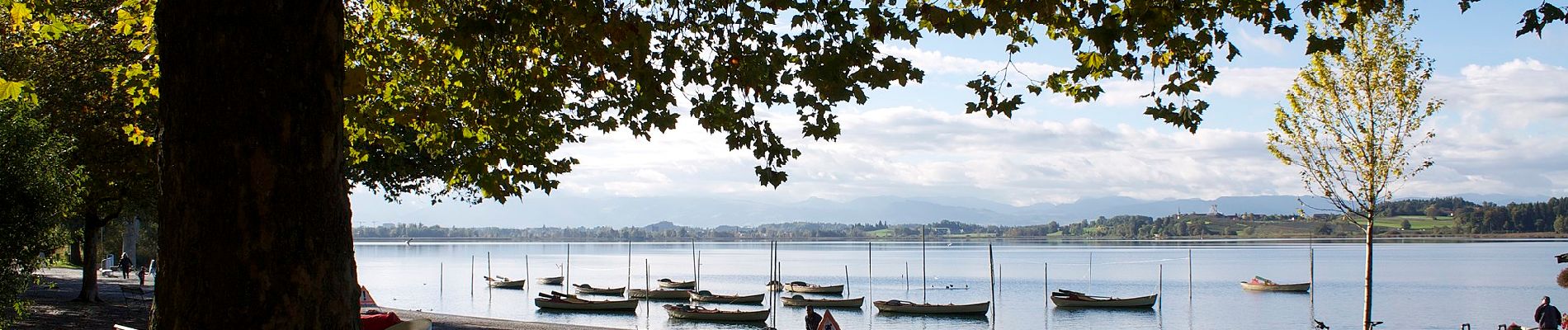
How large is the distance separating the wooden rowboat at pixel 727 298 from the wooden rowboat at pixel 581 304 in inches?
262

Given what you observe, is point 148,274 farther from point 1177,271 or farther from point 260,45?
point 1177,271

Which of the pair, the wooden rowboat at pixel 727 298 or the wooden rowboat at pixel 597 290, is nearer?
the wooden rowboat at pixel 727 298

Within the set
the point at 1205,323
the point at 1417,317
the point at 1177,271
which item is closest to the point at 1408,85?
the point at 1205,323

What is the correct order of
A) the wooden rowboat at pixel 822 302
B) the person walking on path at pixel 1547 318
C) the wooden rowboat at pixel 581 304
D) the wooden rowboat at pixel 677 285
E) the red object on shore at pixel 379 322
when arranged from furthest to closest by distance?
the wooden rowboat at pixel 677 285 → the wooden rowboat at pixel 822 302 → the wooden rowboat at pixel 581 304 → the person walking on path at pixel 1547 318 → the red object on shore at pixel 379 322

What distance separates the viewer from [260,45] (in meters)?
4.18

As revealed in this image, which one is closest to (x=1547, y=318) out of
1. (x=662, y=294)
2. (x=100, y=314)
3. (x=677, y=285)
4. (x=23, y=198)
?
(x=23, y=198)

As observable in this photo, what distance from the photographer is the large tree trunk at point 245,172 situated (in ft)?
13.4

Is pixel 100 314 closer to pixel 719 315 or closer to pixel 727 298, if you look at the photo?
pixel 719 315

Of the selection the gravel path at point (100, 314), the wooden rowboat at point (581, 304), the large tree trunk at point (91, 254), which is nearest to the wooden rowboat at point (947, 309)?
the wooden rowboat at point (581, 304)

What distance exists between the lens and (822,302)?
5881cm

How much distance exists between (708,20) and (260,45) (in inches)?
178

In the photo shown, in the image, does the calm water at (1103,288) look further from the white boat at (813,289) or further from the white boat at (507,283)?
the white boat at (813,289)

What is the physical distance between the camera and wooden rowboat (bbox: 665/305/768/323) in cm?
5072

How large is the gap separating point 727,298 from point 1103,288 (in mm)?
32650
